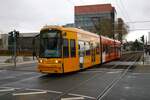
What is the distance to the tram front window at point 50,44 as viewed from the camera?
2197 cm

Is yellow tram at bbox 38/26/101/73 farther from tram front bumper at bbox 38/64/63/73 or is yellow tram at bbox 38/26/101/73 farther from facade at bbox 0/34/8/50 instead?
facade at bbox 0/34/8/50

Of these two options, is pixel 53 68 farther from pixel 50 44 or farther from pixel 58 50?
pixel 50 44

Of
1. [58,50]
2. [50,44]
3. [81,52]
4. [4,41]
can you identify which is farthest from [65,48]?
[4,41]

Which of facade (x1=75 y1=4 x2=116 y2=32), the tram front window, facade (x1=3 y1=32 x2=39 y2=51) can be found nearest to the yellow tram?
the tram front window

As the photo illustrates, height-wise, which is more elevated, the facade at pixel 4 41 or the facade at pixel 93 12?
the facade at pixel 93 12

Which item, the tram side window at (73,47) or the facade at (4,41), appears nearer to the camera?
the tram side window at (73,47)

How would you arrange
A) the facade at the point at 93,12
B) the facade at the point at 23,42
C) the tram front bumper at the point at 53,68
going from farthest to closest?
the facade at the point at 93,12
the facade at the point at 23,42
the tram front bumper at the point at 53,68

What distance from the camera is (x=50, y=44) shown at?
22.2 meters

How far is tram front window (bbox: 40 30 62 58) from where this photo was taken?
22.0 m

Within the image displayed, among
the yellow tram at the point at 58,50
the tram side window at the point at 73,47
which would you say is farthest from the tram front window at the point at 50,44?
the tram side window at the point at 73,47

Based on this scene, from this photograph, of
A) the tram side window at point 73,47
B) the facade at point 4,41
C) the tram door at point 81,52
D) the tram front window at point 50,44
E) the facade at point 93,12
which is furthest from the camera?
the facade at point 4,41

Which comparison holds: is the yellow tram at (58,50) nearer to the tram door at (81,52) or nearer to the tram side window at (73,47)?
the tram side window at (73,47)

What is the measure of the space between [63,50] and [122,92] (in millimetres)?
8440

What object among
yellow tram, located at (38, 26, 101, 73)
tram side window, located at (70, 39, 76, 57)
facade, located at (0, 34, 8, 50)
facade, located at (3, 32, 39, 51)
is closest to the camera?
yellow tram, located at (38, 26, 101, 73)
